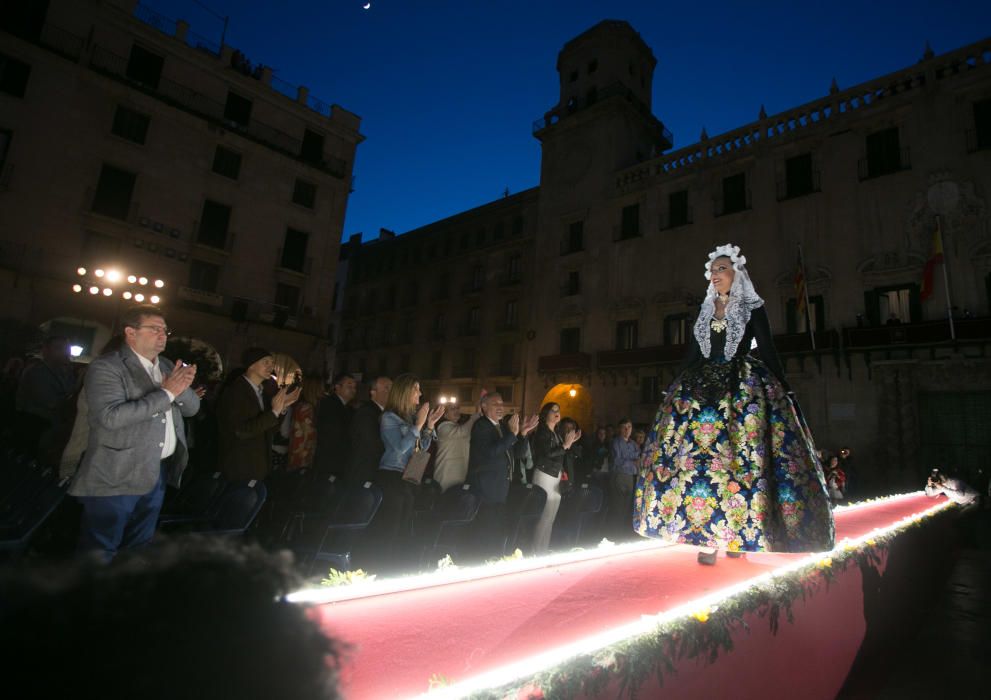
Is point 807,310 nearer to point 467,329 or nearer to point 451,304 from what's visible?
point 467,329

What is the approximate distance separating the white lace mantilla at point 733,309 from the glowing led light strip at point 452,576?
1.52 meters

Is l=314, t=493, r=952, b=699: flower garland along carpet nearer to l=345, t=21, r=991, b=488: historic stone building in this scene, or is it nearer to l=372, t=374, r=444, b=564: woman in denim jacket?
l=372, t=374, r=444, b=564: woman in denim jacket

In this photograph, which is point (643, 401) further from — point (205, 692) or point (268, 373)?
point (205, 692)

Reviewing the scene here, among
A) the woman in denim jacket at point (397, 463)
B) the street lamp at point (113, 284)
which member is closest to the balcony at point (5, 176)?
the street lamp at point (113, 284)

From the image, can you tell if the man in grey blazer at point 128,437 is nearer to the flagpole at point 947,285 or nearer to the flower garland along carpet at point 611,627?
the flower garland along carpet at point 611,627

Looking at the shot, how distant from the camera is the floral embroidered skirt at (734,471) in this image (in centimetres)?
280

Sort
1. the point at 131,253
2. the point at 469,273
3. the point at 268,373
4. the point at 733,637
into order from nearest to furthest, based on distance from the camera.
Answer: the point at 733,637 < the point at 268,373 < the point at 131,253 < the point at 469,273

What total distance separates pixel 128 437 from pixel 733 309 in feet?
12.6

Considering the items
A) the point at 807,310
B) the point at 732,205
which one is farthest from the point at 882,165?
the point at 807,310

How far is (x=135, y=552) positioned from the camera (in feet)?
2.53

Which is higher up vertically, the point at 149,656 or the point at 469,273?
the point at 469,273

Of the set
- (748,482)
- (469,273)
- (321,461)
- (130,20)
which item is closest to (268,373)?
(321,461)

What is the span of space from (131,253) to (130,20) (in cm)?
881

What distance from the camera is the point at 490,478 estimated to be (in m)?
5.04
